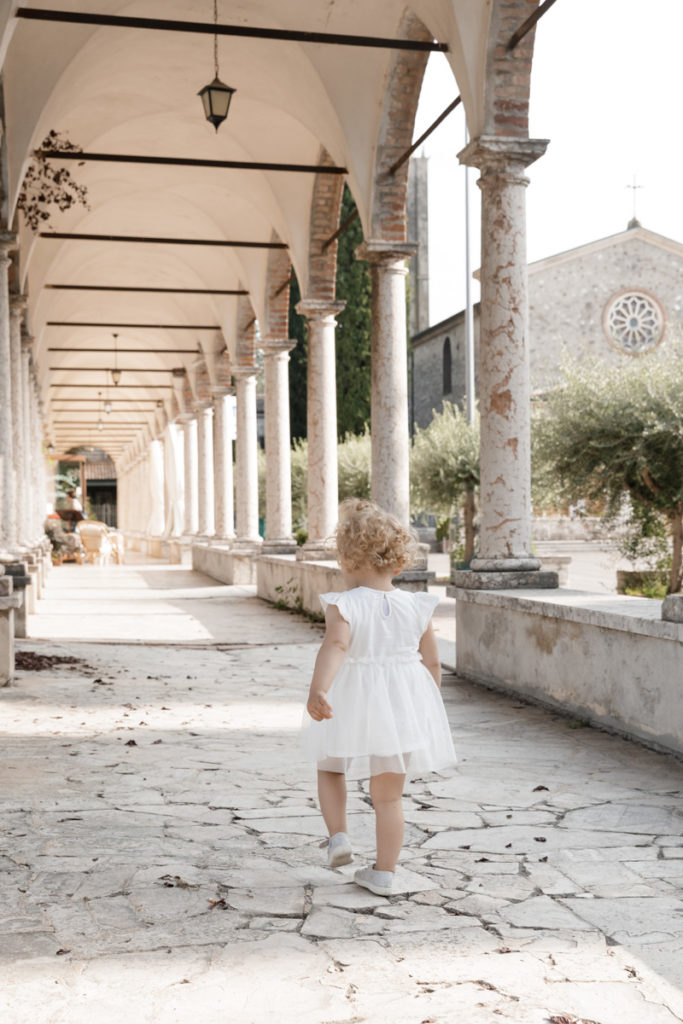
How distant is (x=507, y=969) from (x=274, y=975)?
21.4 inches

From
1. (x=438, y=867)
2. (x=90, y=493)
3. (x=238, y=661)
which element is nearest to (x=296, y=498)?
(x=238, y=661)

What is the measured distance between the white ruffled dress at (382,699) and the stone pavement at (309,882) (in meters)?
0.38

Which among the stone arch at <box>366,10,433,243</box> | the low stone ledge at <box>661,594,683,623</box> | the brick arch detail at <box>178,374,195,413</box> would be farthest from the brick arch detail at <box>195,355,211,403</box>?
the low stone ledge at <box>661,594,683,623</box>

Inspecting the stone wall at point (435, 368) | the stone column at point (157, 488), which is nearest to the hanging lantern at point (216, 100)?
the stone column at point (157, 488)

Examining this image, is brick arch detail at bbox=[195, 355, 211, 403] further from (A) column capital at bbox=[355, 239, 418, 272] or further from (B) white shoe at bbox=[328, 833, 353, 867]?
(B) white shoe at bbox=[328, 833, 353, 867]

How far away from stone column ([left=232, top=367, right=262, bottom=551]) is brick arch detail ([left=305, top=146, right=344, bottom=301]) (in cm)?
503

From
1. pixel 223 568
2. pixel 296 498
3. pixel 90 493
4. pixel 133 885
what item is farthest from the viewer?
pixel 90 493

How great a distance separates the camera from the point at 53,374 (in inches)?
1077

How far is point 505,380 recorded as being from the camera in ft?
22.7

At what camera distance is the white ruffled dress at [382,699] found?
3.12 metres

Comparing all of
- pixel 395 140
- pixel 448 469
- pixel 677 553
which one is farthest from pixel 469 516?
pixel 395 140

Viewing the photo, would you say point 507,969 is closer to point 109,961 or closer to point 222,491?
point 109,961

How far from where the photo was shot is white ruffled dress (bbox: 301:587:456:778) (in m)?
3.12

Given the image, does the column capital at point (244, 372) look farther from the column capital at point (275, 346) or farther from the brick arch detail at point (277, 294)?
the column capital at point (275, 346)
